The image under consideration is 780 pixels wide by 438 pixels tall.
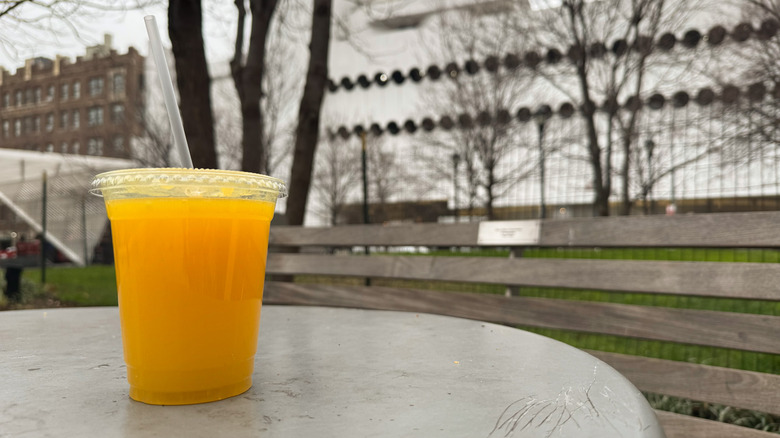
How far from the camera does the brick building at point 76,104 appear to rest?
25.2ft

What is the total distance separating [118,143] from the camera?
1359cm

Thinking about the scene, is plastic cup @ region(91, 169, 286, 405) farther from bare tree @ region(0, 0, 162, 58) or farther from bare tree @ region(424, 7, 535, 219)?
bare tree @ region(424, 7, 535, 219)

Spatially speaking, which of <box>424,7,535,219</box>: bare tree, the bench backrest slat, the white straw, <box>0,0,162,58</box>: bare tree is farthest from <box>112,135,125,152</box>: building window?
the white straw

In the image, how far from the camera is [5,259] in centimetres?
1160

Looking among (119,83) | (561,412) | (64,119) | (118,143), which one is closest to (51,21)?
(561,412)

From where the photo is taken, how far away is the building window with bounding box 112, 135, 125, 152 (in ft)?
43.5

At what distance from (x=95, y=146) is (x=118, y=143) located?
630mm

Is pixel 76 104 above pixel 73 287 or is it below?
above

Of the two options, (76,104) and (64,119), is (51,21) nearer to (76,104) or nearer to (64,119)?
(76,104)

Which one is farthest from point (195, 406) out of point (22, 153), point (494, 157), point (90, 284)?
point (22, 153)

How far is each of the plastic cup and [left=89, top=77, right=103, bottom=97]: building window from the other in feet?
37.5

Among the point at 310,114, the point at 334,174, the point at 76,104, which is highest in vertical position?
the point at 76,104

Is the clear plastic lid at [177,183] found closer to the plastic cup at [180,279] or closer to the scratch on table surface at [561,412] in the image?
the plastic cup at [180,279]

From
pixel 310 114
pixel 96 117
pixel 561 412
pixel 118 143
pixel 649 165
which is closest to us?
pixel 561 412
